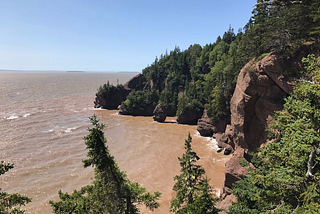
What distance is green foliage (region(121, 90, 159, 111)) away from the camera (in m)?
66.8

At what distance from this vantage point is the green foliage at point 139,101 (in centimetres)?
6675

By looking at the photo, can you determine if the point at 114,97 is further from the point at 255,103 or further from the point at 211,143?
the point at 255,103

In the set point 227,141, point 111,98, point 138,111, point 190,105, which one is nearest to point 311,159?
point 227,141

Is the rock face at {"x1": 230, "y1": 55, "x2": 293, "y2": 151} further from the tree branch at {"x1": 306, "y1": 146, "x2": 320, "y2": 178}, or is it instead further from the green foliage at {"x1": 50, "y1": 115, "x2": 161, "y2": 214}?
the green foliage at {"x1": 50, "y1": 115, "x2": 161, "y2": 214}

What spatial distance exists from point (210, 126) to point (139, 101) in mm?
32571

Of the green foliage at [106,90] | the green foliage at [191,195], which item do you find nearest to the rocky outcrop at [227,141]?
the green foliage at [191,195]

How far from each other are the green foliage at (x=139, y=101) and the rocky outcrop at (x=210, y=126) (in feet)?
94.1

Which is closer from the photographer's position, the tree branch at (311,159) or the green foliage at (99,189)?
the tree branch at (311,159)

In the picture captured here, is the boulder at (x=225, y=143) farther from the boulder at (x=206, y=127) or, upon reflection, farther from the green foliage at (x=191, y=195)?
the green foliage at (x=191, y=195)

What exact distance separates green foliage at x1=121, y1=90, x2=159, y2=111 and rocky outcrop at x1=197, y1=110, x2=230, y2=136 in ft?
94.1

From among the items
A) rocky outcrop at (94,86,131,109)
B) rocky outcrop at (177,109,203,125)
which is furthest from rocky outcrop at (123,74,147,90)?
rocky outcrop at (177,109,203,125)

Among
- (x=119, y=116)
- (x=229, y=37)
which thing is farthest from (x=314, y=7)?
(x=229, y=37)

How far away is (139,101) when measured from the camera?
67.8 meters

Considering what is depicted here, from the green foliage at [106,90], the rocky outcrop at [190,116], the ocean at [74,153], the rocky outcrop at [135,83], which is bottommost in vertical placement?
the ocean at [74,153]
